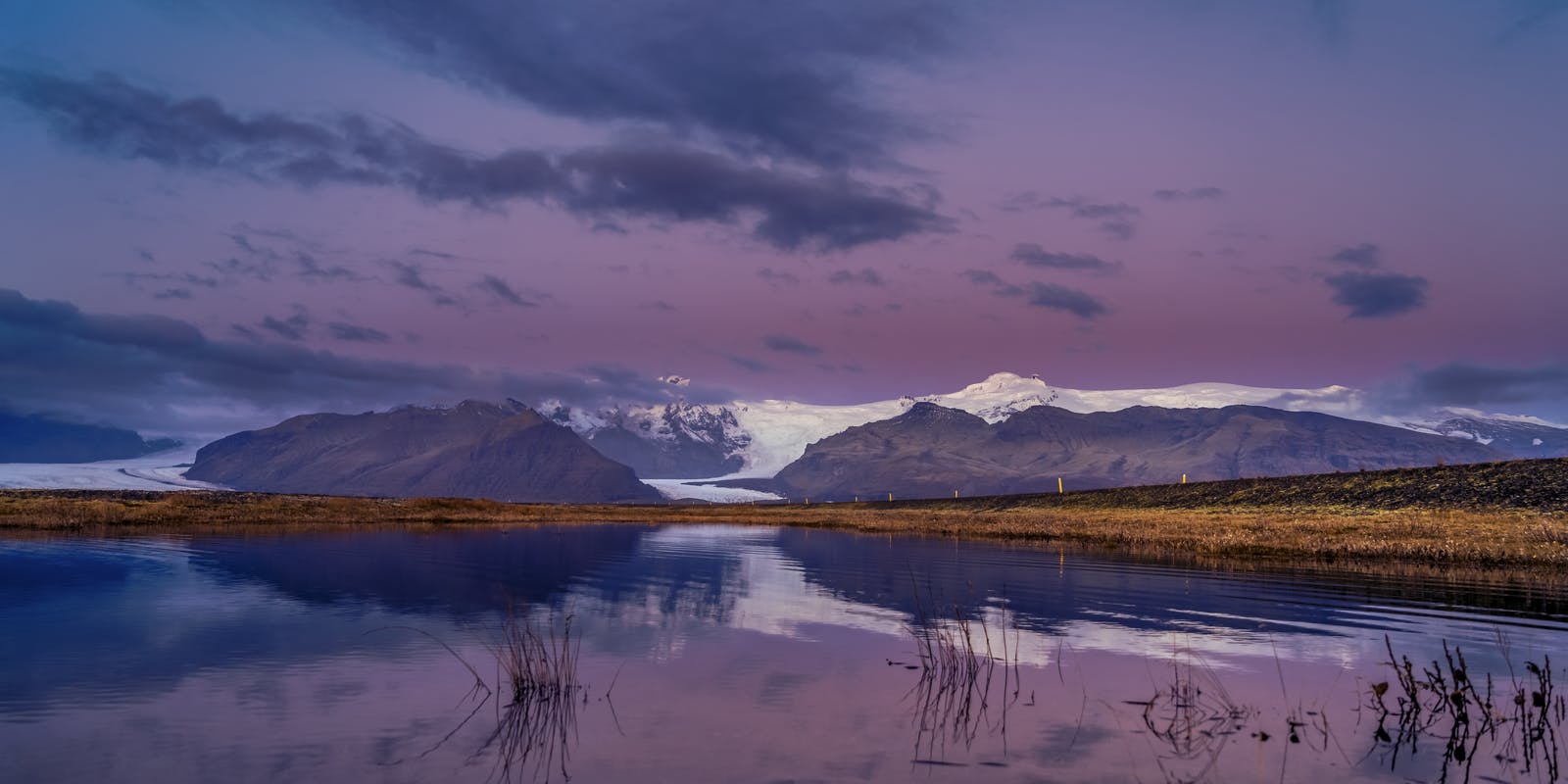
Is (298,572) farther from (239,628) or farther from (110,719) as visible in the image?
(110,719)

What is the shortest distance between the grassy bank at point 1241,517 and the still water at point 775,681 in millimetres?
13201

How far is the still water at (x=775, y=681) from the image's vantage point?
14.5 metres

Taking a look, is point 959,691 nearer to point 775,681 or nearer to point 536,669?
point 775,681

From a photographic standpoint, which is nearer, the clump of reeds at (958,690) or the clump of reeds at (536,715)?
the clump of reeds at (536,715)

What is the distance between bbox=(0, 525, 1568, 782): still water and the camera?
1452 centimetres

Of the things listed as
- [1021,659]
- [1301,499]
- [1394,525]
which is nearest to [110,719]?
[1021,659]

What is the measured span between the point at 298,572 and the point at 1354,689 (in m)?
39.1

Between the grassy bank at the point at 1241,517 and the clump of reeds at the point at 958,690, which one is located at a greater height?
the grassy bank at the point at 1241,517

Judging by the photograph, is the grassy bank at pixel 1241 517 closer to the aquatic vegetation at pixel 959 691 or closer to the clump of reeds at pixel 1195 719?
the aquatic vegetation at pixel 959 691

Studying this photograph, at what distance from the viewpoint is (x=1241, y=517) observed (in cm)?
7425

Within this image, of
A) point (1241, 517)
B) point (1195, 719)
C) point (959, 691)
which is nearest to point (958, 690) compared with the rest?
point (959, 691)

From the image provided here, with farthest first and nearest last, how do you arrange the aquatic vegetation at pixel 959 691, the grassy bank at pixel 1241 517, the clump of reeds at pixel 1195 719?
the grassy bank at pixel 1241 517
the aquatic vegetation at pixel 959 691
the clump of reeds at pixel 1195 719

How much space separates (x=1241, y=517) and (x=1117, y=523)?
29.5 feet

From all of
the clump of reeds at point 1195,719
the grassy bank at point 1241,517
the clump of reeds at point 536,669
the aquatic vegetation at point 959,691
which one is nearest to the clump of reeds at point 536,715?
the clump of reeds at point 536,669
